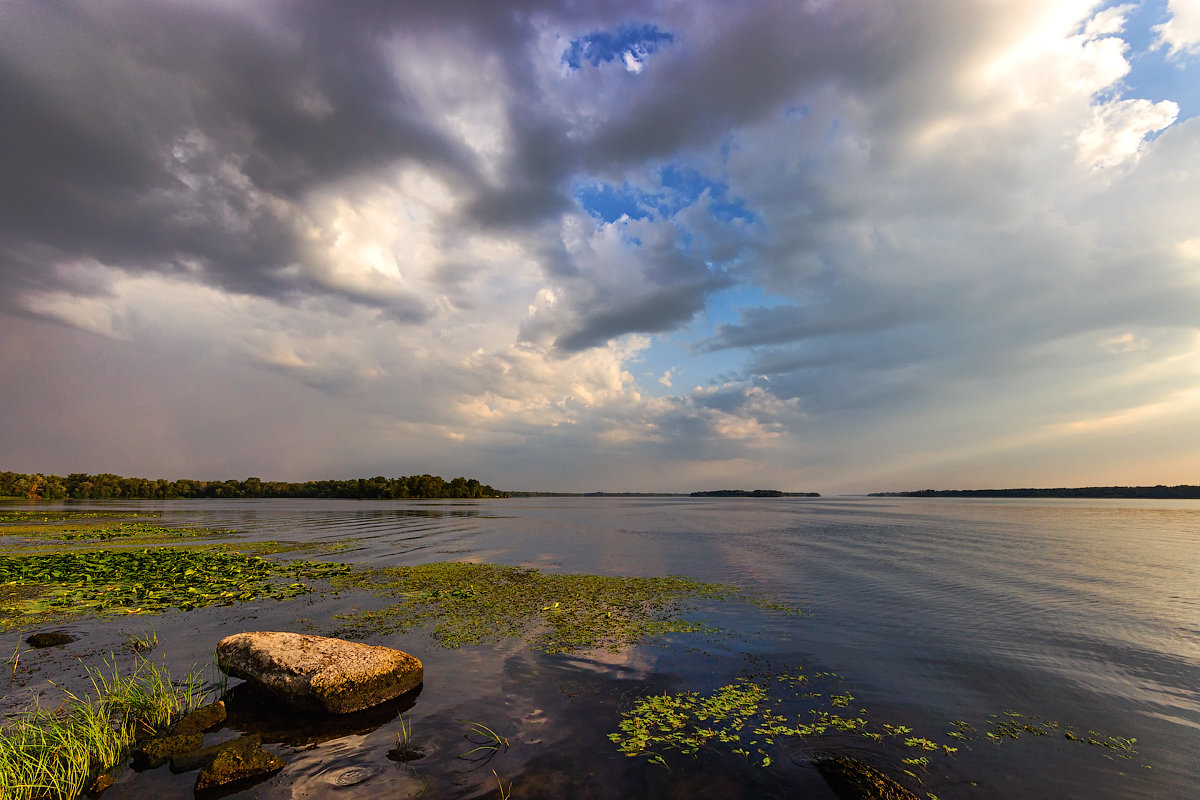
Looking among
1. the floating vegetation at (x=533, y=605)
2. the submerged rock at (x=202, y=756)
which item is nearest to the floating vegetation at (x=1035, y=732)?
the floating vegetation at (x=533, y=605)

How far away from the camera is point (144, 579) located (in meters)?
22.7

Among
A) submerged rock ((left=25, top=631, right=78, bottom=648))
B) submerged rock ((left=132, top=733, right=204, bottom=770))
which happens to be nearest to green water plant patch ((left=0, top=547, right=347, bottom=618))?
submerged rock ((left=25, top=631, right=78, bottom=648))

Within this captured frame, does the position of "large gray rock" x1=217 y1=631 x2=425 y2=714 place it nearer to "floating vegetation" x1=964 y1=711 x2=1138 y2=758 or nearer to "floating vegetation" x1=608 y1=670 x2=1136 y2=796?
"floating vegetation" x1=608 y1=670 x2=1136 y2=796

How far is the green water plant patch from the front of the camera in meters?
18.7

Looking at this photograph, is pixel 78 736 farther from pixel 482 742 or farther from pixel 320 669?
pixel 482 742

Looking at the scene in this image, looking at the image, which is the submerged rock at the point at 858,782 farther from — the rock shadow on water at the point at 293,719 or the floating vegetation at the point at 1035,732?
the rock shadow on water at the point at 293,719

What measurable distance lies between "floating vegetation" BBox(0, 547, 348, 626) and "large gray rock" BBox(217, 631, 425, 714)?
10.4 metres

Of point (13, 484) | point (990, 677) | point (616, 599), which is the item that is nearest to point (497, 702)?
point (616, 599)

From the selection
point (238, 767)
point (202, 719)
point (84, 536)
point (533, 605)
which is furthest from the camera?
point (84, 536)

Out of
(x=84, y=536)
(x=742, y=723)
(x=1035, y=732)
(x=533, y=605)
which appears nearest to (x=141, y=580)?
(x=533, y=605)

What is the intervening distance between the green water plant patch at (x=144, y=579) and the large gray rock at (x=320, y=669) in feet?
34.2

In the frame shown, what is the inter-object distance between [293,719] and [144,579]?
1988 cm

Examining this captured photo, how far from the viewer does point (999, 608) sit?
21.1 m

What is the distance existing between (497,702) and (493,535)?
42303 millimetres
